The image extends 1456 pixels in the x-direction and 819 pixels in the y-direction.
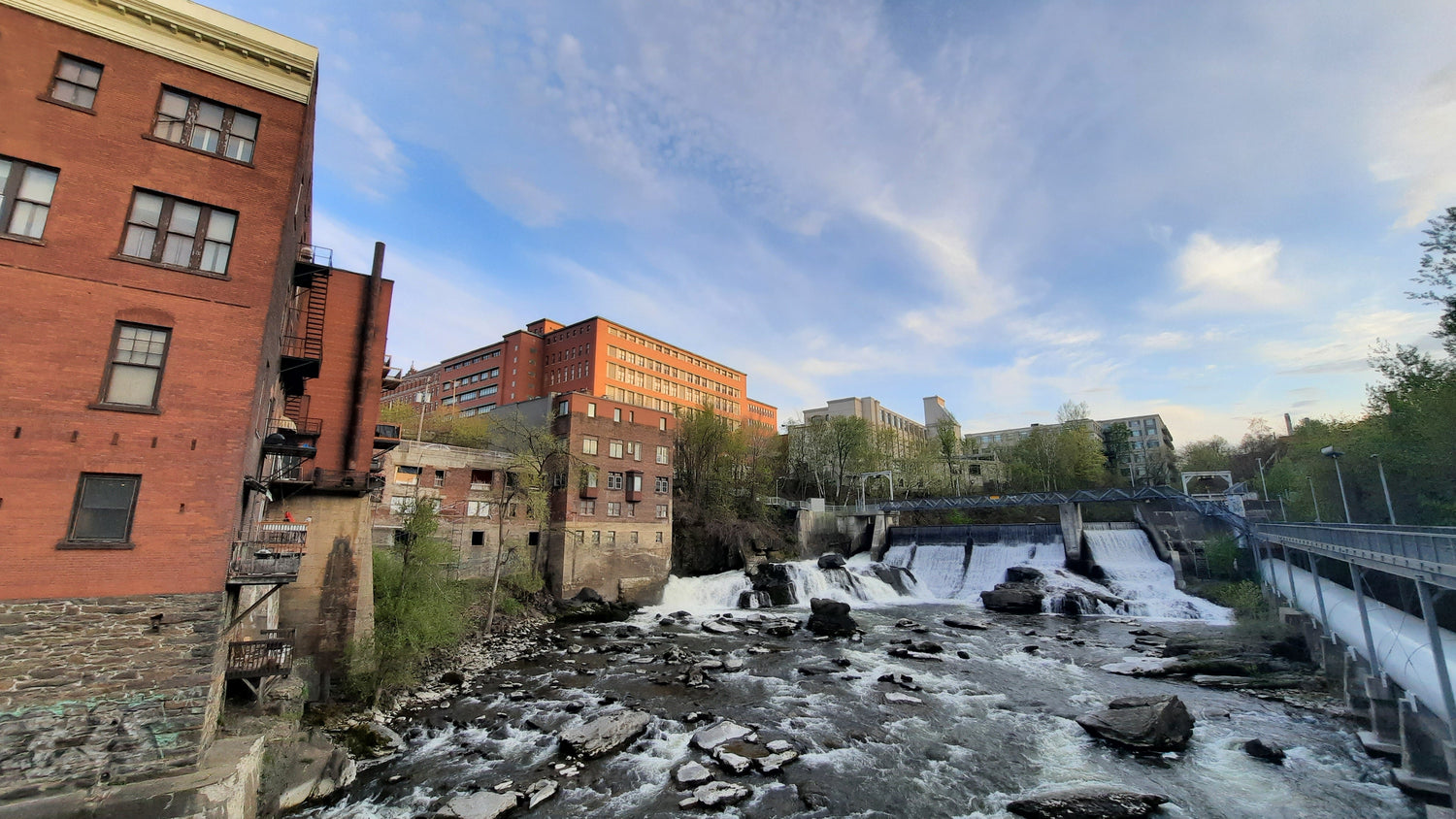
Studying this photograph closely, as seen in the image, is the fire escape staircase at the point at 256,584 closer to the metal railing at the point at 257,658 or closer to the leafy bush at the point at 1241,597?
the metal railing at the point at 257,658

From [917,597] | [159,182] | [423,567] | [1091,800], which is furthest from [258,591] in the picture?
[917,597]

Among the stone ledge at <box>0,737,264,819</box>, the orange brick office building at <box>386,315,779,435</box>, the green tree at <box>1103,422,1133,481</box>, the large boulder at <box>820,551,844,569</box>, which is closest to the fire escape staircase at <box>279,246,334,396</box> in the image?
the stone ledge at <box>0,737,264,819</box>

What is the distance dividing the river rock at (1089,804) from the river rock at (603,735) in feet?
29.6

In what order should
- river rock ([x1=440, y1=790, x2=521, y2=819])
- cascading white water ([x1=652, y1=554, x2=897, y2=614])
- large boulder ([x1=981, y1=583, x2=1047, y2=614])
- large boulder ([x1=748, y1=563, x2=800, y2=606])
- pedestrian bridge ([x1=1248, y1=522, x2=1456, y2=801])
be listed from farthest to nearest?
cascading white water ([x1=652, y1=554, x2=897, y2=614])
large boulder ([x1=748, y1=563, x2=800, y2=606])
large boulder ([x1=981, y1=583, x2=1047, y2=614])
river rock ([x1=440, y1=790, x2=521, y2=819])
pedestrian bridge ([x1=1248, y1=522, x2=1456, y2=801])

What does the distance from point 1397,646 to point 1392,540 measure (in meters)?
6.27

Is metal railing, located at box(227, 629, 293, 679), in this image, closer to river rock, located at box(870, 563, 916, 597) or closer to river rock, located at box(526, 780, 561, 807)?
river rock, located at box(526, 780, 561, 807)

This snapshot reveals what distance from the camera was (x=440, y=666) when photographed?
68.6ft

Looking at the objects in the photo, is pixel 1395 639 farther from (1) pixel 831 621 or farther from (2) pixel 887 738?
(1) pixel 831 621

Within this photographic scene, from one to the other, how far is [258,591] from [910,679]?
65.6 feet

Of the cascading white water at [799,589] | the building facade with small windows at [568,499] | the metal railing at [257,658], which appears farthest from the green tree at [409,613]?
the cascading white water at [799,589]

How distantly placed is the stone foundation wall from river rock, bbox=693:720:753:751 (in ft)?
33.2

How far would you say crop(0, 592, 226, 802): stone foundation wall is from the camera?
9.02 m

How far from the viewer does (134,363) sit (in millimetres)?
10953

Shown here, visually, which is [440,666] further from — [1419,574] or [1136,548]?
[1136,548]
